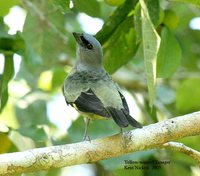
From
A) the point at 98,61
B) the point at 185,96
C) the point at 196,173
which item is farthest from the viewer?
the point at 196,173

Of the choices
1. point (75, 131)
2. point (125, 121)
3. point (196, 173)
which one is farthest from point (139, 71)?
point (125, 121)

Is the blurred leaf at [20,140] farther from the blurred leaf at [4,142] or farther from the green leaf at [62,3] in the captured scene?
the green leaf at [62,3]

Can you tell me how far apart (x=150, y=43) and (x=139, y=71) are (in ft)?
10.3

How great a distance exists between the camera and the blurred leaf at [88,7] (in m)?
4.50

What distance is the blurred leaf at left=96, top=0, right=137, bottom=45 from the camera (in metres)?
4.51

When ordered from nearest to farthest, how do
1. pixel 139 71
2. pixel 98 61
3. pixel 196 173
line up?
pixel 98 61 < pixel 196 173 < pixel 139 71

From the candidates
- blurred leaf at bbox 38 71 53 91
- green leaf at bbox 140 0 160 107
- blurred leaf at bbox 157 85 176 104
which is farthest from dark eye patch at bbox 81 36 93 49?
blurred leaf at bbox 38 71 53 91

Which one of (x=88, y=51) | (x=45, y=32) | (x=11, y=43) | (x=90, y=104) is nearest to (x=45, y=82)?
Answer: (x=45, y=32)

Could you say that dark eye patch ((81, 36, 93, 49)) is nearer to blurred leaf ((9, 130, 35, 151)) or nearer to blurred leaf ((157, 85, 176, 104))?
blurred leaf ((9, 130, 35, 151))

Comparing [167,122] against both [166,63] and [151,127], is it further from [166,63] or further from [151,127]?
[166,63]

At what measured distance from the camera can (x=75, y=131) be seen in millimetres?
5188

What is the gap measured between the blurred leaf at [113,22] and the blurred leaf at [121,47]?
13cm

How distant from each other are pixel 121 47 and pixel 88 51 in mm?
263

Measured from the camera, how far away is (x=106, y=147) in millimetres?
3842
